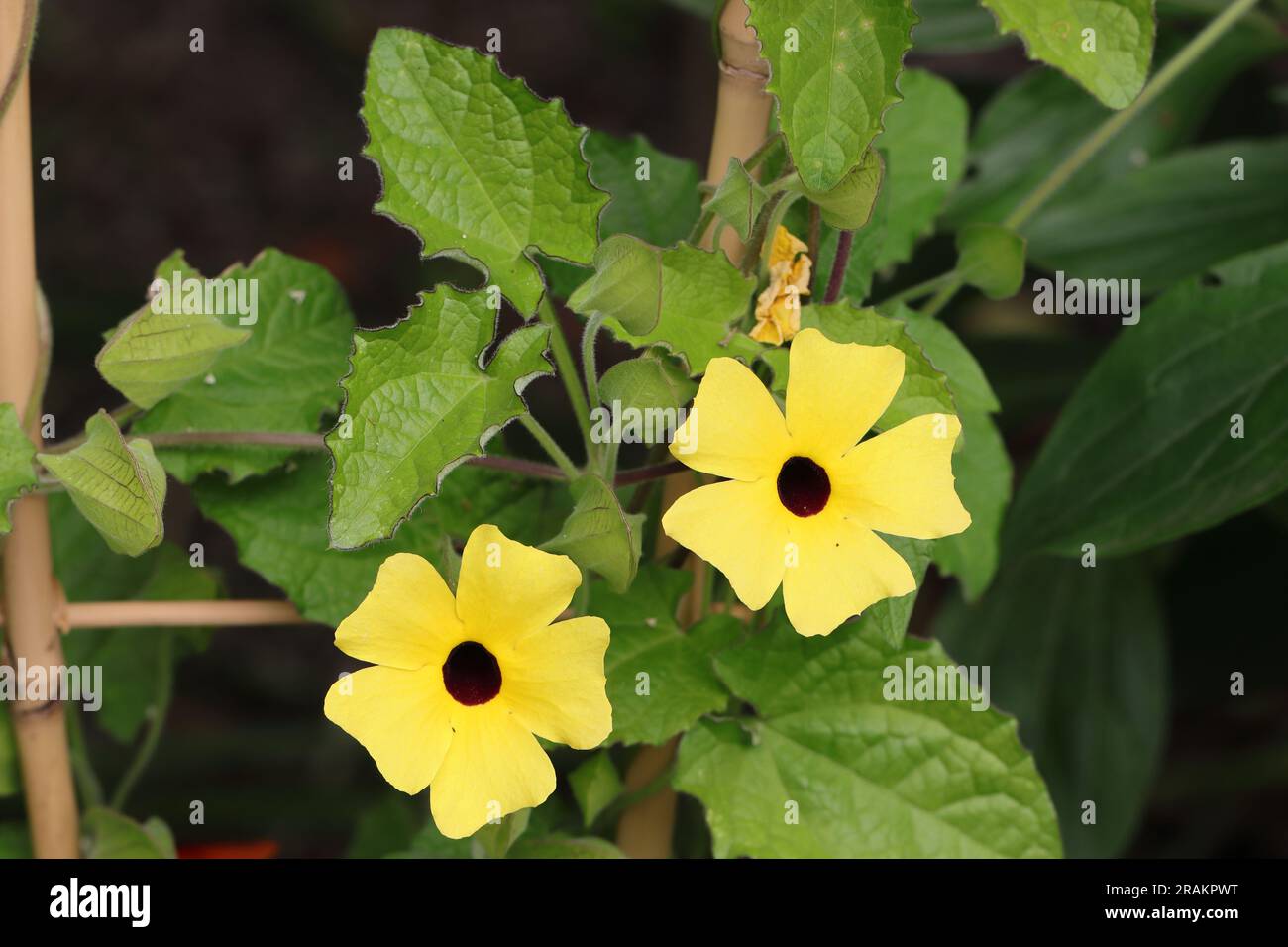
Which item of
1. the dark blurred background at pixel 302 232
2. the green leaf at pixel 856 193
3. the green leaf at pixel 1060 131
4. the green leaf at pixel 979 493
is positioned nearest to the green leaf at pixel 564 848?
the green leaf at pixel 979 493

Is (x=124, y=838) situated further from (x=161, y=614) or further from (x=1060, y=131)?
(x=1060, y=131)

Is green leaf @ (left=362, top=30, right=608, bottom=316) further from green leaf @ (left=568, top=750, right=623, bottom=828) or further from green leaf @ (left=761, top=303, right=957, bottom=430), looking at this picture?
green leaf @ (left=568, top=750, right=623, bottom=828)

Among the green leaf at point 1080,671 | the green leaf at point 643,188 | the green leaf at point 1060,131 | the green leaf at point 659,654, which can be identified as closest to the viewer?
the green leaf at point 659,654

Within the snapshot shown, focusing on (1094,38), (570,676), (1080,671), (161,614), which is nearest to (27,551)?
(161,614)

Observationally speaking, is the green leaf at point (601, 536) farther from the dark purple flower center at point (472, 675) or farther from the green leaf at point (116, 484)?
the green leaf at point (116, 484)
